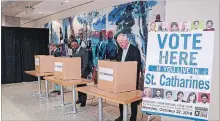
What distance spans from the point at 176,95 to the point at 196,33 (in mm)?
646

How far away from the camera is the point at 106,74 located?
9.30ft

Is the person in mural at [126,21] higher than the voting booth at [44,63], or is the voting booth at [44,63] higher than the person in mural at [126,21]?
the person in mural at [126,21]

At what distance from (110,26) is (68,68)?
2067 millimetres

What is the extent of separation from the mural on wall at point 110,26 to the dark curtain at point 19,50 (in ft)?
4.42

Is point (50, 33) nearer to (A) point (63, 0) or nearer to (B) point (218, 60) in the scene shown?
(A) point (63, 0)

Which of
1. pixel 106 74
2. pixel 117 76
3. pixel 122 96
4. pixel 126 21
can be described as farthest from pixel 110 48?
pixel 122 96

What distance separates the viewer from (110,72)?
2.77 meters

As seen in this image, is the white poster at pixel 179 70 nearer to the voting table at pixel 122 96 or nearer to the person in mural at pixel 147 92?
the person in mural at pixel 147 92

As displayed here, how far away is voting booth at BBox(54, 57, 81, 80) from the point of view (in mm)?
3898

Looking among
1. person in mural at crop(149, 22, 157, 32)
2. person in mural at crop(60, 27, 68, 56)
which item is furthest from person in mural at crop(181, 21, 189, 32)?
person in mural at crop(60, 27, 68, 56)

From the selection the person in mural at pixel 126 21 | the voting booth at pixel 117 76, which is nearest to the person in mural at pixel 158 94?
the voting booth at pixel 117 76

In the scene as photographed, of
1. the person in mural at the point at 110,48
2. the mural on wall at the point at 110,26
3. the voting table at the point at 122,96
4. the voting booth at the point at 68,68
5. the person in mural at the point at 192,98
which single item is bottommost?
the voting table at the point at 122,96

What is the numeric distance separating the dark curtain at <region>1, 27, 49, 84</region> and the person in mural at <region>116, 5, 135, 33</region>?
4.46 meters

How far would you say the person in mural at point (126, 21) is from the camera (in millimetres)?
4945
